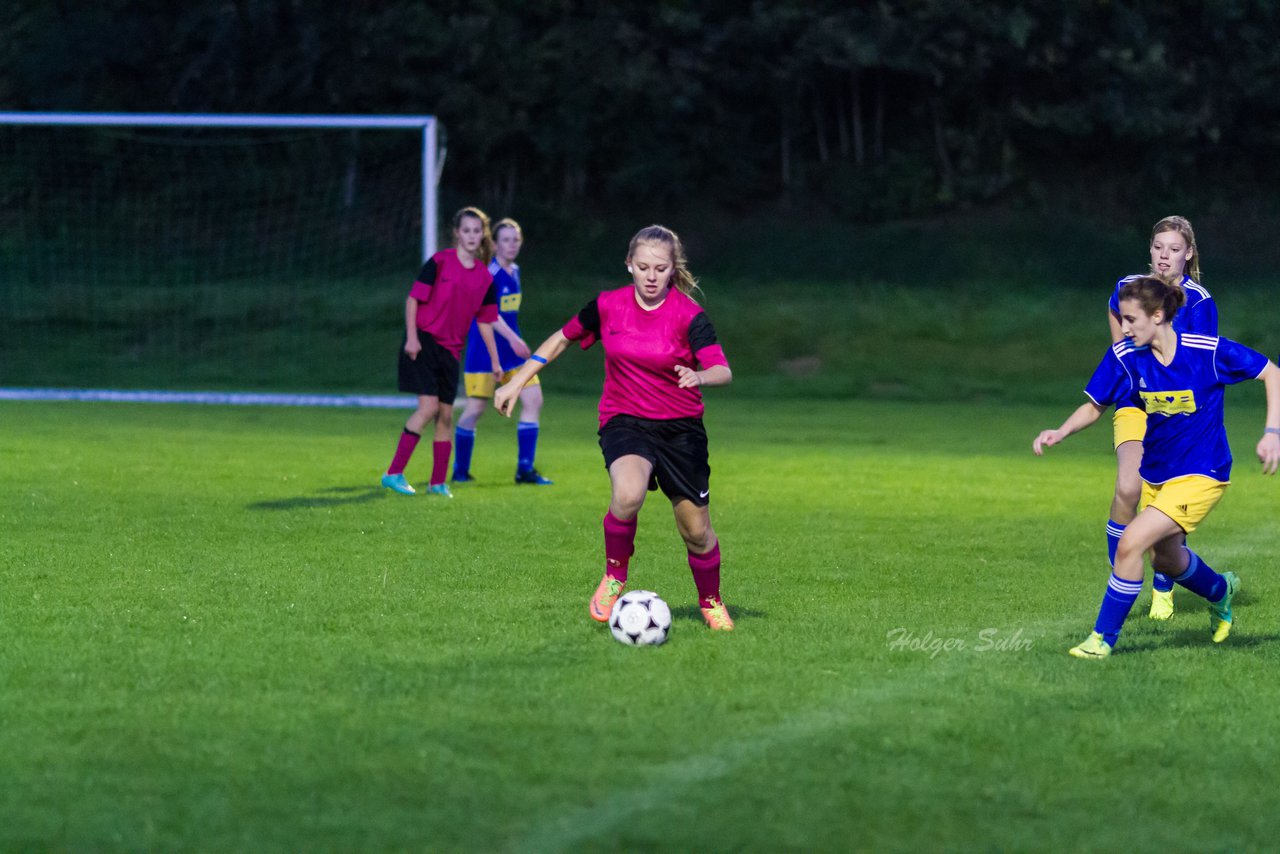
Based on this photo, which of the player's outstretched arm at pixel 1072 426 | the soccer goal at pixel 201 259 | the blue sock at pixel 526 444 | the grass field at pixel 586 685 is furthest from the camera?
the soccer goal at pixel 201 259

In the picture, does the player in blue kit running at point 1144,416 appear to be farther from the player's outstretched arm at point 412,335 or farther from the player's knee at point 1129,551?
the player's outstretched arm at point 412,335

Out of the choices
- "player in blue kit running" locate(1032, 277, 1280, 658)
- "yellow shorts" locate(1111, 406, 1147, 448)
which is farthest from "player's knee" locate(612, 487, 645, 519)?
"yellow shorts" locate(1111, 406, 1147, 448)

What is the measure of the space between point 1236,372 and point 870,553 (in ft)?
9.61

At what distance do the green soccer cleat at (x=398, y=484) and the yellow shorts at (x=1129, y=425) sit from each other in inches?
208

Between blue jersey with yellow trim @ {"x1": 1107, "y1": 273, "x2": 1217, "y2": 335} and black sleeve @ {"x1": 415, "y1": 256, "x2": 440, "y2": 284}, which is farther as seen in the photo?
black sleeve @ {"x1": 415, "y1": 256, "x2": 440, "y2": 284}

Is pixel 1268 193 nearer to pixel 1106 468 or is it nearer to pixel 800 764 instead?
pixel 1106 468

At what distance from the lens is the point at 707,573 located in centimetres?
668

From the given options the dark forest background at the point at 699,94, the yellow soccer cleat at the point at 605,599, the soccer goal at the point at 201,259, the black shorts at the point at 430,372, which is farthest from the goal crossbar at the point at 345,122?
the dark forest background at the point at 699,94

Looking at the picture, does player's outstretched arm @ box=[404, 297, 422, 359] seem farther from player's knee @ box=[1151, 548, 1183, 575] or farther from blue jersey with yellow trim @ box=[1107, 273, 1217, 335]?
player's knee @ box=[1151, 548, 1183, 575]

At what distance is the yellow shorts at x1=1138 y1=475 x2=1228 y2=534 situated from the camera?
6.23 m

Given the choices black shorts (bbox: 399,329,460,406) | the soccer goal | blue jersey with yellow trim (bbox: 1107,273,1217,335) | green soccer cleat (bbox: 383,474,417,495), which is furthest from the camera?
the soccer goal

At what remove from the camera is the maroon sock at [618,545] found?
267 inches

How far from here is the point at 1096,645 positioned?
6266 millimetres

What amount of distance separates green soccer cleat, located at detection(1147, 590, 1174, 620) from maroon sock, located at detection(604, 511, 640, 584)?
2337 millimetres
